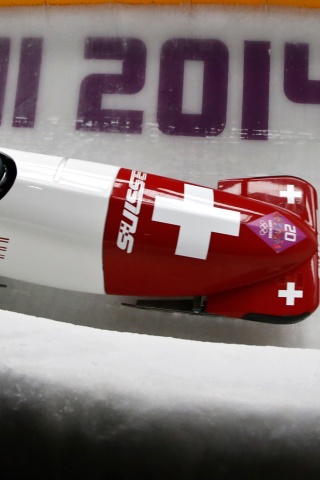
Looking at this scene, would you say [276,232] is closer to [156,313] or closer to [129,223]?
[129,223]

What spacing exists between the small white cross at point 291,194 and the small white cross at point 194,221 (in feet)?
1.15

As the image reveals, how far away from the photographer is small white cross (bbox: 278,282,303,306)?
2775 millimetres

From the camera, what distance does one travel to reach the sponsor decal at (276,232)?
2.71 meters

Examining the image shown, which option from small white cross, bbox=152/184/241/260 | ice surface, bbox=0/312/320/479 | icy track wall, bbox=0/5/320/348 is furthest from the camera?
icy track wall, bbox=0/5/320/348

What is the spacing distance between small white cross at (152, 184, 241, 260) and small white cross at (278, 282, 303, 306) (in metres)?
0.35

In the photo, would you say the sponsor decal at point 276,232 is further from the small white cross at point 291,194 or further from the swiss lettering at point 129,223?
the swiss lettering at point 129,223

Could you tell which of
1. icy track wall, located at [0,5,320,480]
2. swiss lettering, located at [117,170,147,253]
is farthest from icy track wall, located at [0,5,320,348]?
swiss lettering, located at [117,170,147,253]

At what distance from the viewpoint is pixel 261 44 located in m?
3.63

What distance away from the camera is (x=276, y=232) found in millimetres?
2725

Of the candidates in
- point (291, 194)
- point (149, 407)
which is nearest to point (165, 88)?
point (291, 194)

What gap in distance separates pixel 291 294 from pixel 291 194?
19.6 inches

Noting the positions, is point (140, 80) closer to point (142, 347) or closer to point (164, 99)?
point (164, 99)

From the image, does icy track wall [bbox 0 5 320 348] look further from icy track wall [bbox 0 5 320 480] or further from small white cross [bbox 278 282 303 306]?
small white cross [bbox 278 282 303 306]

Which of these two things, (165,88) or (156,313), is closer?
(156,313)
